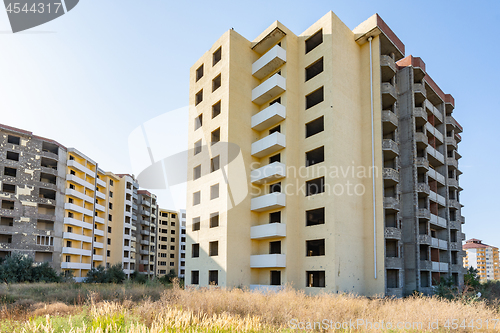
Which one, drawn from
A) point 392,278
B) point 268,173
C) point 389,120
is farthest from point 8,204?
point 389,120

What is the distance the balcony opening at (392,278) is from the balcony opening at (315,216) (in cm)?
658

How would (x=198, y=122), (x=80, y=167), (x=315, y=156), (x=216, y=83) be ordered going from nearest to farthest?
1. (x=315, y=156)
2. (x=216, y=83)
3. (x=198, y=122)
4. (x=80, y=167)

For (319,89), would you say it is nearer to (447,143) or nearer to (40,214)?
(447,143)

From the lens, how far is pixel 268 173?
29.3 metres

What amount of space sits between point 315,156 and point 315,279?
9.50 meters

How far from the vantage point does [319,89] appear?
29.9 meters

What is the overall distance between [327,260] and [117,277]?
42.4m

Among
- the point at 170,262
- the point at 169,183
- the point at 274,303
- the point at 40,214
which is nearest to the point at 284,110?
the point at 169,183

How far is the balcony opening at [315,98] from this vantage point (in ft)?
98.2

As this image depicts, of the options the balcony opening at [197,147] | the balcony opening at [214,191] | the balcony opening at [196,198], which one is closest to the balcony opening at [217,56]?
the balcony opening at [197,147]

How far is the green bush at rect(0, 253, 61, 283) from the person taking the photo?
4022 centimetres

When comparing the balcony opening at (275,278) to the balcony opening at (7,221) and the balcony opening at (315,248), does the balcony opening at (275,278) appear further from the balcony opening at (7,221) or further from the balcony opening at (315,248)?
the balcony opening at (7,221)

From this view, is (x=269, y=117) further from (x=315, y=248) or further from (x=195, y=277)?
(x=195, y=277)

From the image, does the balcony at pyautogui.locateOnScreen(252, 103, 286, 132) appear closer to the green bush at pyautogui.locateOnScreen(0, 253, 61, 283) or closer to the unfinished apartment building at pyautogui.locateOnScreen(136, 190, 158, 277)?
the green bush at pyautogui.locateOnScreen(0, 253, 61, 283)
